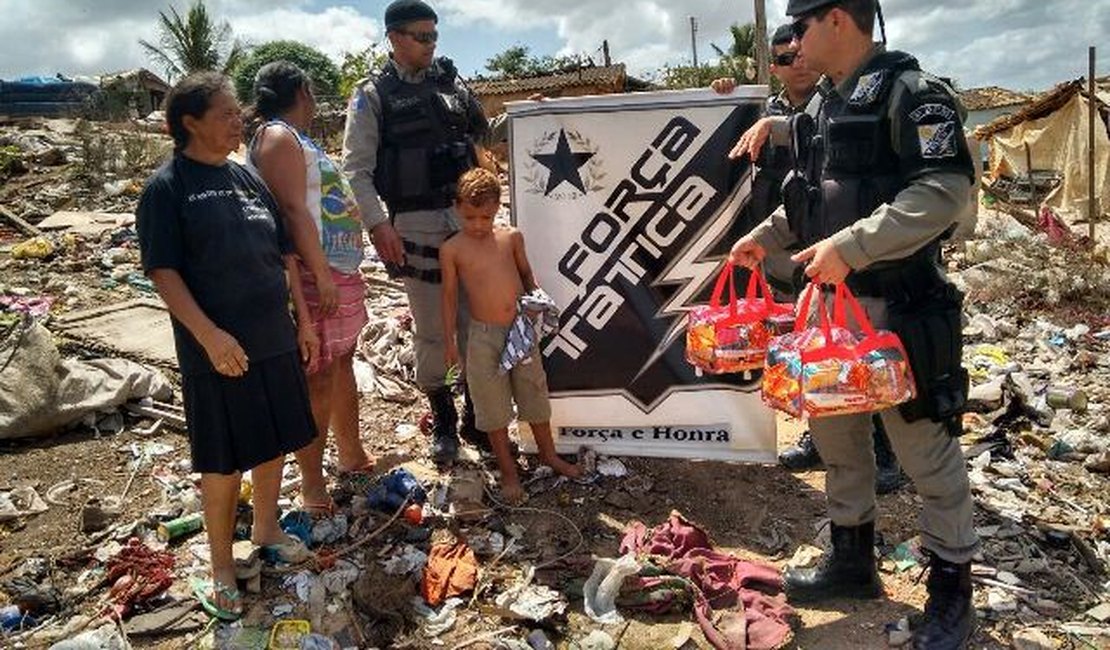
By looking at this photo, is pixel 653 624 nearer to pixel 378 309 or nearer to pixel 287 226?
pixel 287 226

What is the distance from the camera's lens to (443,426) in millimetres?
4227

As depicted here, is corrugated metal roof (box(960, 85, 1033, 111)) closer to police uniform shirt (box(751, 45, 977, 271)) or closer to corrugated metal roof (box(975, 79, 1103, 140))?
corrugated metal roof (box(975, 79, 1103, 140))

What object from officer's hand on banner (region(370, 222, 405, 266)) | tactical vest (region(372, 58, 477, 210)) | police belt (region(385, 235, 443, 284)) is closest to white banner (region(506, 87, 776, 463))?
tactical vest (region(372, 58, 477, 210))

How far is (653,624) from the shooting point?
9.71 ft

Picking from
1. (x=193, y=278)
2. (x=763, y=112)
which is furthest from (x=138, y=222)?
(x=763, y=112)

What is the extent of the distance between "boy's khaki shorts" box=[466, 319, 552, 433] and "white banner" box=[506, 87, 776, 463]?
34 cm

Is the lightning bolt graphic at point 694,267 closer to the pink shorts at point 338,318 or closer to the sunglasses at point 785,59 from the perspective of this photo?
the sunglasses at point 785,59

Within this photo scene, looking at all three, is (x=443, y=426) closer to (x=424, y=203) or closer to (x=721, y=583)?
(x=424, y=203)

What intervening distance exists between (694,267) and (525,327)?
87 cm

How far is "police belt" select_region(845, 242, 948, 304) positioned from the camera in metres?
2.49

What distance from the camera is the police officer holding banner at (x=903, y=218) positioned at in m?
2.29

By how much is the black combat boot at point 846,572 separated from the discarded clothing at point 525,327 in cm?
154

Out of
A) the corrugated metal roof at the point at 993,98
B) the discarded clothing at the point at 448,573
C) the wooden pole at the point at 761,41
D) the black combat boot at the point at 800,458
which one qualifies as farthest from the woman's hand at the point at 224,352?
the corrugated metal roof at the point at 993,98

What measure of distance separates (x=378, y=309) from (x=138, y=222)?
4584 millimetres
